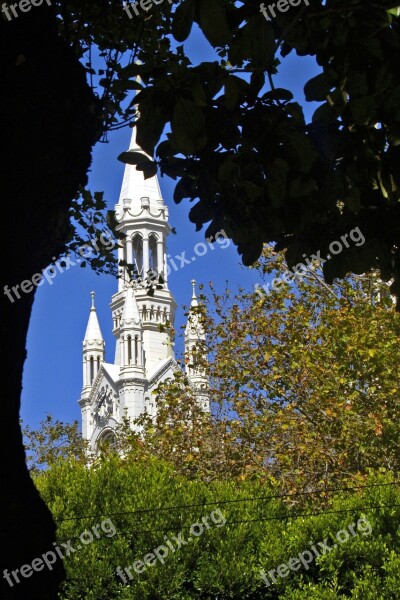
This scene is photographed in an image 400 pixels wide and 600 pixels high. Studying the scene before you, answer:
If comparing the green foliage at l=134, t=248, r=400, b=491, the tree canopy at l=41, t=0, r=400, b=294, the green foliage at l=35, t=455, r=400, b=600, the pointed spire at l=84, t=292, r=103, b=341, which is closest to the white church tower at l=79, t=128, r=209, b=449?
the pointed spire at l=84, t=292, r=103, b=341

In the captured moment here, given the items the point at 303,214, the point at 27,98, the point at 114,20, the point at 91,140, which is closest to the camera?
the point at 27,98

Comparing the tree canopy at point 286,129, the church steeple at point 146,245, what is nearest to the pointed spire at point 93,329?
the church steeple at point 146,245

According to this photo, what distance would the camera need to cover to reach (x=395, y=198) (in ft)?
15.5

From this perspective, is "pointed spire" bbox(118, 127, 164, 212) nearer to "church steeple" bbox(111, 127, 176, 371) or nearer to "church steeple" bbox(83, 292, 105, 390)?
"church steeple" bbox(111, 127, 176, 371)

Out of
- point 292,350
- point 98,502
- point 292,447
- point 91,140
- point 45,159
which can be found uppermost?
point 292,350

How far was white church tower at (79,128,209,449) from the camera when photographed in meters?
84.4

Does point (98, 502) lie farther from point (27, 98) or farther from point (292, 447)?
point (27, 98)

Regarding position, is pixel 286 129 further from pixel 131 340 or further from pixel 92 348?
pixel 92 348

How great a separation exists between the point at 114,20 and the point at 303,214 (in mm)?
2318

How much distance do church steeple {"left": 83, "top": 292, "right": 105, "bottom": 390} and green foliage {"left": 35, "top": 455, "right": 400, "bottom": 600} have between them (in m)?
74.7

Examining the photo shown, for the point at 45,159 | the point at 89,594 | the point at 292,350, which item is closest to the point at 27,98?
the point at 45,159

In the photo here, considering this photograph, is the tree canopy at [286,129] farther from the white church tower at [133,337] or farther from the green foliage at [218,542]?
the white church tower at [133,337]

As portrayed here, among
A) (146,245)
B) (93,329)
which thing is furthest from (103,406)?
(146,245)

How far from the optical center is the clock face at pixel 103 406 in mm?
88375
